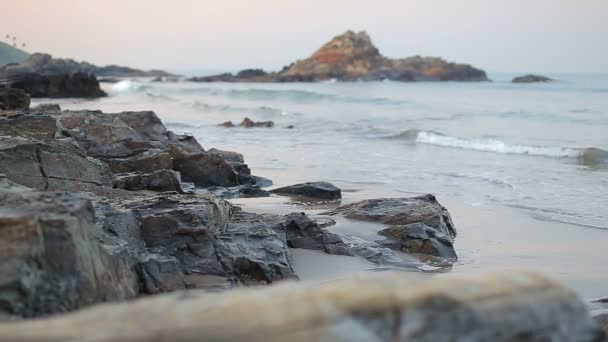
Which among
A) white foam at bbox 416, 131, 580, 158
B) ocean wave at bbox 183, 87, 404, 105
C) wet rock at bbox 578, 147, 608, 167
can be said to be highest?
wet rock at bbox 578, 147, 608, 167

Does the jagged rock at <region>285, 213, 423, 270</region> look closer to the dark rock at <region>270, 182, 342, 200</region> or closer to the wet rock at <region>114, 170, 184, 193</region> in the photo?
the wet rock at <region>114, 170, 184, 193</region>

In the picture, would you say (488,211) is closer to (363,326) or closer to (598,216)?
(598,216)

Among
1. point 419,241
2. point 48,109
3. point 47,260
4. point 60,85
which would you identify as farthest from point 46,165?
point 60,85

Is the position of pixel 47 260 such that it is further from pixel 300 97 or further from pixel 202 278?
pixel 300 97

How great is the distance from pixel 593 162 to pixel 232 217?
451 inches

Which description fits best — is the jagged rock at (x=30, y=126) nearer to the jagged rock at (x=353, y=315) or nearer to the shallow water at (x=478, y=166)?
the shallow water at (x=478, y=166)

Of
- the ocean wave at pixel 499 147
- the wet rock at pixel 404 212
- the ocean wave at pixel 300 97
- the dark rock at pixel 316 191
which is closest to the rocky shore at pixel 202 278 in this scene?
the wet rock at pixel 404 212

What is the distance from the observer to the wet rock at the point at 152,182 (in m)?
7.04

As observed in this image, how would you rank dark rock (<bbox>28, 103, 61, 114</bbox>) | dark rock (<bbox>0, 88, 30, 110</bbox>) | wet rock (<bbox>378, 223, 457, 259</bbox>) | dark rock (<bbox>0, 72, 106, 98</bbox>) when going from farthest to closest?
dark rock (<bbox>0, 72, 106, 98</bbox>)
dark rock (<bbox>0, 88, 30, 110</bbox>)
dark rock (<bbox>28, 103, 61, 114</bbox>)
wet rock (<bbox>378, 223, 457, 259</bbox>)

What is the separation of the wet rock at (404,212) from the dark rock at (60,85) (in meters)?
34.5

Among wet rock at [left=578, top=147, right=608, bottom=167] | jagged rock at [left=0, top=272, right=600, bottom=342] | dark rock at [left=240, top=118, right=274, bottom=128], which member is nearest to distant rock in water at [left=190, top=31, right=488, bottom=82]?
dark rock at [left=240, top=118, right=274, bottom=128]

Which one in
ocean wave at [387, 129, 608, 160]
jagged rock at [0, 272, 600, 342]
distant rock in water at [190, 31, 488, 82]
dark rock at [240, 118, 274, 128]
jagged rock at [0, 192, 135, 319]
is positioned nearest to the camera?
jagged rock at [0, 272, 600, 342]

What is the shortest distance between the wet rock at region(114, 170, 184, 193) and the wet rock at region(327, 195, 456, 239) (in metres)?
1.94

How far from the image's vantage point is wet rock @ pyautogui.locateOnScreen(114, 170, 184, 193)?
23.1 ft
